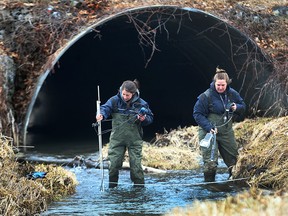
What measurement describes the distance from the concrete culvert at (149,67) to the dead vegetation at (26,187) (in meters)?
3.49

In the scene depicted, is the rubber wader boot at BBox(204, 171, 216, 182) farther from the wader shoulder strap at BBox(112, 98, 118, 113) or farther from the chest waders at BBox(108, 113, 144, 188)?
the wader shoulder strap at BBox(112, 98, 118, 113)

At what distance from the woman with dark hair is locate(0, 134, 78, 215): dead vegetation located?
82.7 inches

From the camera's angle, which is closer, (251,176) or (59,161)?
(251,176)

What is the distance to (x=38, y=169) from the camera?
30.4 feet

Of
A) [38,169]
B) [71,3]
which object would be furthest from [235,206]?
[71,3]

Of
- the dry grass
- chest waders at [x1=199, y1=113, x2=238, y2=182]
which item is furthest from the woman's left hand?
the dry grass

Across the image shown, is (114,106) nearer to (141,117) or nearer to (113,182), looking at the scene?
(141,117)

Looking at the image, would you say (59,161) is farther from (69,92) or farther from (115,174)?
(69,92)

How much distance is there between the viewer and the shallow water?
759 cm

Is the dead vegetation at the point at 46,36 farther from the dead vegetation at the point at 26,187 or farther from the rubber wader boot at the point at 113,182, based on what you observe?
the rubber wader boot at the point at 113,182

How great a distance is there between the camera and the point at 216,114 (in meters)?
8.91

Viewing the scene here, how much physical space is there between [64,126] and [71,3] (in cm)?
666

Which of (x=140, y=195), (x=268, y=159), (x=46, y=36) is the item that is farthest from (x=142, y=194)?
(x=46, y=36)

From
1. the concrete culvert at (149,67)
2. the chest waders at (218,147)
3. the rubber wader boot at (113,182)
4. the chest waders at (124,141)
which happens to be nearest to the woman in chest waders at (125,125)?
the chest waders at (124,141)
